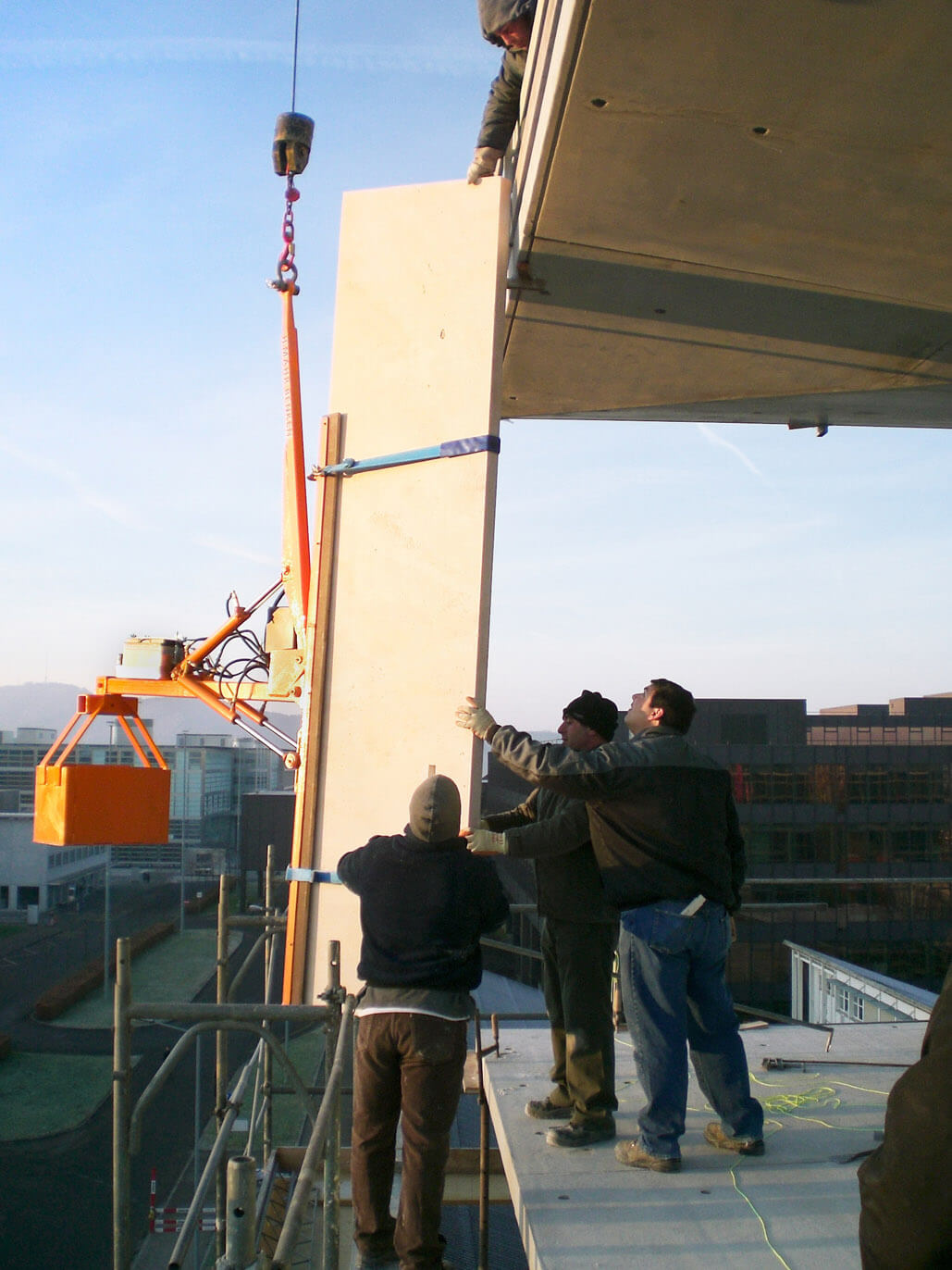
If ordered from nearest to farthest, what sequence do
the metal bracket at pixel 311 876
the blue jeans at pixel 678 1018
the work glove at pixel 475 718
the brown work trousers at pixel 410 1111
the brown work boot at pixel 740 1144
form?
1. the brown work trousers at pixel 410 1111
2. the blue jeans at pixel 678 1018
3. the brown work boot at pixel 740 1144
4. the work glove at pixel 475 718
5. the metal bracket at pixel 311 876

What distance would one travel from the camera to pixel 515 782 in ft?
116

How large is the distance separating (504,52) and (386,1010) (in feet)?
12.8

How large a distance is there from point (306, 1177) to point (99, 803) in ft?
11.7

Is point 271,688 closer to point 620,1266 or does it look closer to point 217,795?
point 620,1266

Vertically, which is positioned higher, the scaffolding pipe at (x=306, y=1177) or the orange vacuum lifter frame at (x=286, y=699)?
the orange vacuum lifter frame at (x=286, y=699)

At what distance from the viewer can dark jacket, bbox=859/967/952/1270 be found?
3.93ft

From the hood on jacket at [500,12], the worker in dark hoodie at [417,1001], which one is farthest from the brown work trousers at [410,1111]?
the hood on jacket at [500,12]

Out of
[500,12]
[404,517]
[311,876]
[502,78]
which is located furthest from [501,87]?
[311,876]

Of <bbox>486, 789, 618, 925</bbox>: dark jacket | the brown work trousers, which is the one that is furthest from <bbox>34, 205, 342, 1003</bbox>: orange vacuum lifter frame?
<bbox>486, 789, 618, 925</bbox>: dark jacket

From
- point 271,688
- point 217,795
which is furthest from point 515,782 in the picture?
point 271,688

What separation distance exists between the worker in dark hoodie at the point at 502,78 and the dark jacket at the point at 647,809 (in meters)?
2.39

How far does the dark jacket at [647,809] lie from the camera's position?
10.4 feet

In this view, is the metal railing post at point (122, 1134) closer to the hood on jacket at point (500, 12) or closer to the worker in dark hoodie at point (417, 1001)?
the worker in dark hoodie at point (417, 1001)

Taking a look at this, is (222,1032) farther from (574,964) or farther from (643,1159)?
(643,1159)
